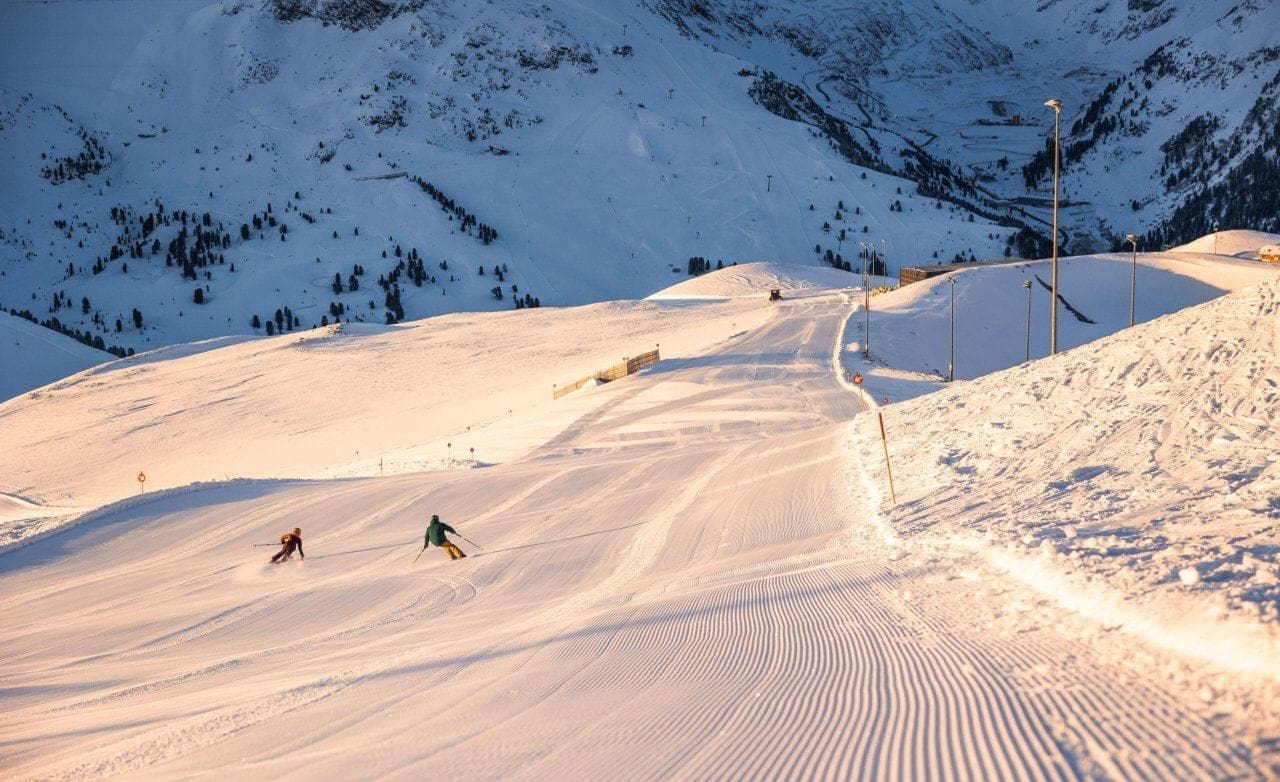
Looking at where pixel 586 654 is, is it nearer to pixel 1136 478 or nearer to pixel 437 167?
pixel 1136 478

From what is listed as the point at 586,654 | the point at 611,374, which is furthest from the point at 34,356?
the point at 586,654

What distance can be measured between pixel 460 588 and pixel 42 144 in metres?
167

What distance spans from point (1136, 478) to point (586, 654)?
7.74 metres

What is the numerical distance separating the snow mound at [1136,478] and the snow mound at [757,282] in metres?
66.7

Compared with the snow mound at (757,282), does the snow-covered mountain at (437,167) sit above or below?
above

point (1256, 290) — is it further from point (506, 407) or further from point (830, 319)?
point (830, 319)

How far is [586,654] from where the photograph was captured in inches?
396

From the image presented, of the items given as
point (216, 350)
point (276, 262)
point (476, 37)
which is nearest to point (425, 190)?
point (276, 262)

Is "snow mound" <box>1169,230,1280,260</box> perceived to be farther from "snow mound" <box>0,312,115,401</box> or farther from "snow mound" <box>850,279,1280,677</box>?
"snow mound" <box>0,312,115,401</box>

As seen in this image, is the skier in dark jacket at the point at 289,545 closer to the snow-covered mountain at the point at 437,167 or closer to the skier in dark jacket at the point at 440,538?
the skier in dark jacket at the point at 440,538

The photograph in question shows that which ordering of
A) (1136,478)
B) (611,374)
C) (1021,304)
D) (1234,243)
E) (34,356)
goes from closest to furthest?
(1136,478)
(611,374)
(1021,304)
(34,356)
(1234,243)

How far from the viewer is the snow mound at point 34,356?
7825cm

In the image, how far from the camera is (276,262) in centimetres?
11044

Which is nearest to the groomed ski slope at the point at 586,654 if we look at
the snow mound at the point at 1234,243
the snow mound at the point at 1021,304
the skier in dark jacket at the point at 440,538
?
the skier in dark jacket at the point at 440,538
